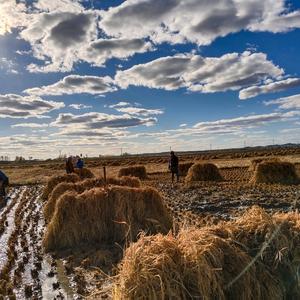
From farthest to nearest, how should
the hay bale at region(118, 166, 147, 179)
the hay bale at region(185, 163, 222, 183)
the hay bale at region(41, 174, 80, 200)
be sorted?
the hay bale at region(118, 166, 147, 179)
the hay bale at region(185, 163, 222, 183)
the hay bale at region(41, 174, 80, 200)

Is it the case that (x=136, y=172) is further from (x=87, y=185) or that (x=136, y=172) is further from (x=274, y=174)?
(x=87, y=185)

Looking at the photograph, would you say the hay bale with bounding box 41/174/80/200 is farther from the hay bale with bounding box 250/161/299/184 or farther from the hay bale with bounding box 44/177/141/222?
the hay bale with bounding box 250/161/299/184

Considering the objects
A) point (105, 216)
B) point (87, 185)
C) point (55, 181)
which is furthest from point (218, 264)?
point (55, 181)

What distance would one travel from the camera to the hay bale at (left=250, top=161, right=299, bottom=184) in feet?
85.9

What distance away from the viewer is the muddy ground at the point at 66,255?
7.91 meters

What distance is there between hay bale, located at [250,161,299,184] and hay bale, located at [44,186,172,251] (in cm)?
1482

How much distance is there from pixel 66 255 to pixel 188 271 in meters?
5.81

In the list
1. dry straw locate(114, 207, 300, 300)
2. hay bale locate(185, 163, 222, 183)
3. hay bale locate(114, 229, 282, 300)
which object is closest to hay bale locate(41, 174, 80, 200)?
hay bale locate(185, 163, 222, 183)

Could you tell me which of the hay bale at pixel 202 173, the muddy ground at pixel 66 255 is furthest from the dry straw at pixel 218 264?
the hay bale at pixel 202 173

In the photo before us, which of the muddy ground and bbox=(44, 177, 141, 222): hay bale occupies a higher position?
bbox=(44, 177, 141, 222): hay bale

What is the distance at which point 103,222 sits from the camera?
12.1 metres

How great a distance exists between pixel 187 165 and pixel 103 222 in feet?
95.1

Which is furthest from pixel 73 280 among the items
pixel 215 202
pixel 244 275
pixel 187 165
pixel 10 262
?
pixel 187 165

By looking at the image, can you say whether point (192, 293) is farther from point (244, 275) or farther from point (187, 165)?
point (187, 165)
